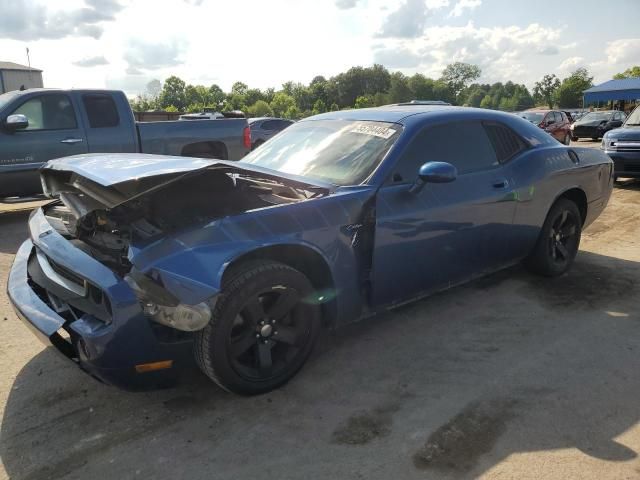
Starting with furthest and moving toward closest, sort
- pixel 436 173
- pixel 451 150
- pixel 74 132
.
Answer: pixel 74 132
pixel 451 150
pixel 436 173

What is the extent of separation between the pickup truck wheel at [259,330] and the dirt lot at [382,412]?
168 mm

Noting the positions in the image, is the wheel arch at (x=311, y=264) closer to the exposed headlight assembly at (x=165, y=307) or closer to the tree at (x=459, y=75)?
the exposed headlight assembly at (x=165, y=307)

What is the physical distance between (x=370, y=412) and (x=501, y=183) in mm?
2259

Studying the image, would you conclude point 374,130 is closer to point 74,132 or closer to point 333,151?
point 333,151

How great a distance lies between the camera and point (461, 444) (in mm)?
2564

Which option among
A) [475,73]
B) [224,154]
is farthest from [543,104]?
[224,154]

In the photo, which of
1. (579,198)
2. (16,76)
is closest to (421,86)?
(16,76)

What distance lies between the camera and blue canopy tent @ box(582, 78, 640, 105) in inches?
1572

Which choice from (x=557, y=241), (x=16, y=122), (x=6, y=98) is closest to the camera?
(x=557, y=241)

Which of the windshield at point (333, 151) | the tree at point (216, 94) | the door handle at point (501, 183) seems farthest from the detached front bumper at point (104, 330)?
the tree at point (216, 94)

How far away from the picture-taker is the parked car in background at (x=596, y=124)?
23531 mm

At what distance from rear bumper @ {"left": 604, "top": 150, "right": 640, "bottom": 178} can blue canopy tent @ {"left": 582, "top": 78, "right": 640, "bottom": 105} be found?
1399 inches

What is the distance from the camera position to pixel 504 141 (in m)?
4.37

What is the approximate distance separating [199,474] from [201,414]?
48 centimetres
